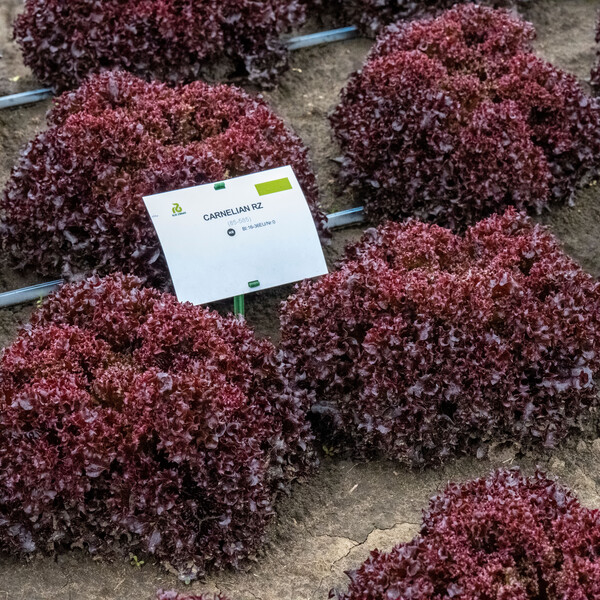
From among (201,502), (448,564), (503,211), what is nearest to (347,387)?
(201,502)

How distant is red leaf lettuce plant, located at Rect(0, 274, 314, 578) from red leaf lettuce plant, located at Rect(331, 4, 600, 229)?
131 centimetres

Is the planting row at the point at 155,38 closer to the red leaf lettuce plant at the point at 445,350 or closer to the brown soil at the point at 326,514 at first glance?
the brown soil at the point at 326,514

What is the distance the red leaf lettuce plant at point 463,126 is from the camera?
4.30m

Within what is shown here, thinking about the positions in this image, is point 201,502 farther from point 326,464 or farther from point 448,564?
point 448,564

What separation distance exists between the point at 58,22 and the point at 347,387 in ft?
8.01

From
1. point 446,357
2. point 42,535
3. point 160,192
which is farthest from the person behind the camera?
point 160,192

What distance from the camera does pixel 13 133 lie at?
4844 millimetres

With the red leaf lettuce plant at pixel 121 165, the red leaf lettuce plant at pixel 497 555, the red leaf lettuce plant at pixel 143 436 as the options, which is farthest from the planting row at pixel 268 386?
the red leaf lettuce plant at pixel 497 555

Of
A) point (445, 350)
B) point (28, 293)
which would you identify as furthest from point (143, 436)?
point (28, 293)

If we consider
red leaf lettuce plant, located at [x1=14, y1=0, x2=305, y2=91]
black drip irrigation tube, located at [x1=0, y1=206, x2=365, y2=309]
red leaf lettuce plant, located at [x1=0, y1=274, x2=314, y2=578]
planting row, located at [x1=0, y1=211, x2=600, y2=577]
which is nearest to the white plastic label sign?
planting row, located at [x1=0, y1=211, x2=600, y2=577]

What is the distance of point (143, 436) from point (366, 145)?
187cm

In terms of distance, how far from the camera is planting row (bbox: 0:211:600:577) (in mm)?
3135

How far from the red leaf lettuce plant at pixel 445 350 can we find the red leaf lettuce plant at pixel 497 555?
0.61 m

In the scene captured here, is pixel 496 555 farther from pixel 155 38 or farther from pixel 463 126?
pixel 155 38
